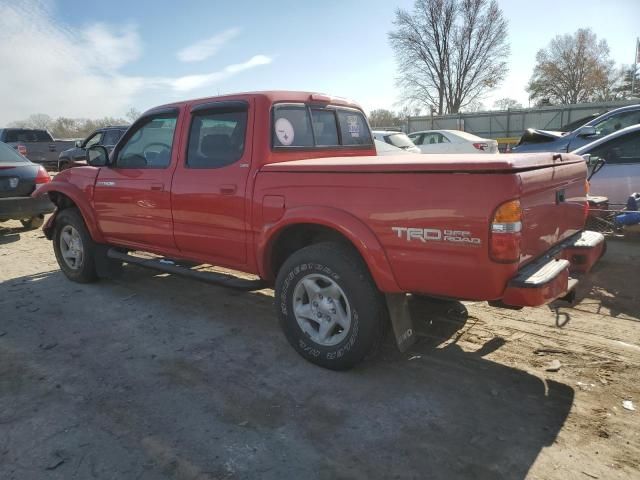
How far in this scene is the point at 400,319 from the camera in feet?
10.3

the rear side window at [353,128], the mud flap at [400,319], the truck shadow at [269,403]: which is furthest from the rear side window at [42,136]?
the mud flap at [400,319]

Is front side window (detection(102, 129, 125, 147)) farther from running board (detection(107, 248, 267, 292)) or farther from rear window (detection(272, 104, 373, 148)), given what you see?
rear window (detection(272, 104, 373, 148))

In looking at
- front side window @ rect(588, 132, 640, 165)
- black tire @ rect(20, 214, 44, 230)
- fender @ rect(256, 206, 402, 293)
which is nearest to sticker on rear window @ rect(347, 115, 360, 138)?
fender @ rect(256, 206, 402, 293)

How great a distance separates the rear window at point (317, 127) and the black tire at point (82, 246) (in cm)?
285

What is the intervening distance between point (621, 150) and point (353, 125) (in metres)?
4.61

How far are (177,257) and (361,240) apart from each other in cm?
226

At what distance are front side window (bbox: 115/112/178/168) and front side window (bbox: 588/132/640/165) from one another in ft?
19.1

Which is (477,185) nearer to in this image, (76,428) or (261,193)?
(261,193)

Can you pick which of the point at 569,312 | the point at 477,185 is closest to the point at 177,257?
the point at 477,185

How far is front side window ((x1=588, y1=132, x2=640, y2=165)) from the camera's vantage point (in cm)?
670

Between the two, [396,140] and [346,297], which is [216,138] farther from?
[396,140]

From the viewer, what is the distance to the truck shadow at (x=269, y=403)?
7.85ft

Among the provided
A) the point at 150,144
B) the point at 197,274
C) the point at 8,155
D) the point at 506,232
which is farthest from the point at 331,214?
the point at 8,155

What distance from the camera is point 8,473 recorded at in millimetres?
2334
